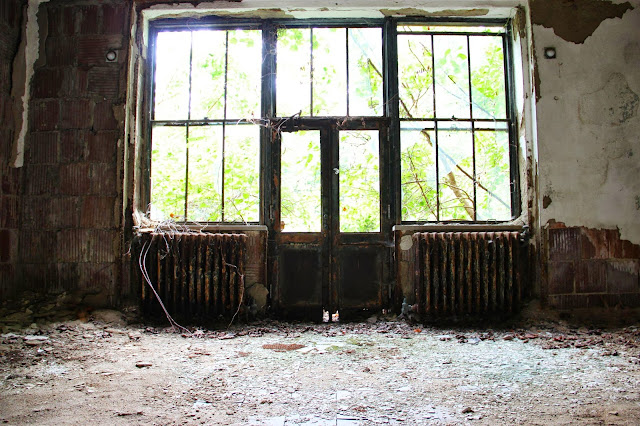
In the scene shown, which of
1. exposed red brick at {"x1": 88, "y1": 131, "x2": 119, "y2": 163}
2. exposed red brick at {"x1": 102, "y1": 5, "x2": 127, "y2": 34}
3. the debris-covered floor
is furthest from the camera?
exposed red brick at {"x1": 102, "y1": 5, "x2": 127, "y2": 34}

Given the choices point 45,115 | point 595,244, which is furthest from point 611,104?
point 45,115

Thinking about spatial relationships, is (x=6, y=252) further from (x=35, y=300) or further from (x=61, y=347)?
(x=61, y=347)

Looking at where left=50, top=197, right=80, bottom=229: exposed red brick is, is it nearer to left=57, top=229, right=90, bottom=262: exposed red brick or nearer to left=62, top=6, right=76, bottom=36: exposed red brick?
left=57, top=229, right=90, bottom=262: exposed red brick

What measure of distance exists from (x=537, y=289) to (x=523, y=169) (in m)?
0.95

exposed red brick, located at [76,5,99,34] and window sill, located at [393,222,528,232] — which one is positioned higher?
exposed red brick, located at [76,5,99,34]

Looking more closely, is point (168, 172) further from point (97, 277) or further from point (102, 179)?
point (97, 277)

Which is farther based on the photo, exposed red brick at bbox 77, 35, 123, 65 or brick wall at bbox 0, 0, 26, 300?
exposed red brick at bbox 77, 35, 123, 65

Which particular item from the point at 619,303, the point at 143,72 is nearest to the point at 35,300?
the point at 143,72

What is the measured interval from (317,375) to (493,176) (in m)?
2.35

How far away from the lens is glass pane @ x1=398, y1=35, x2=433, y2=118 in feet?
11.8

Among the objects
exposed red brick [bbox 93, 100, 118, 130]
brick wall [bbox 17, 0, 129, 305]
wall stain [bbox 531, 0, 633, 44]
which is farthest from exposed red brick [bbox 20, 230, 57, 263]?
wall stain [bbox 531, 0, 633, 44]

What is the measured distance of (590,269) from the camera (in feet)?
10.7

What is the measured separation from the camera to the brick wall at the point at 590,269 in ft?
10.6

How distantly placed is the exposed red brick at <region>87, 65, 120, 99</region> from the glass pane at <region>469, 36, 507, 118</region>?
290cm
